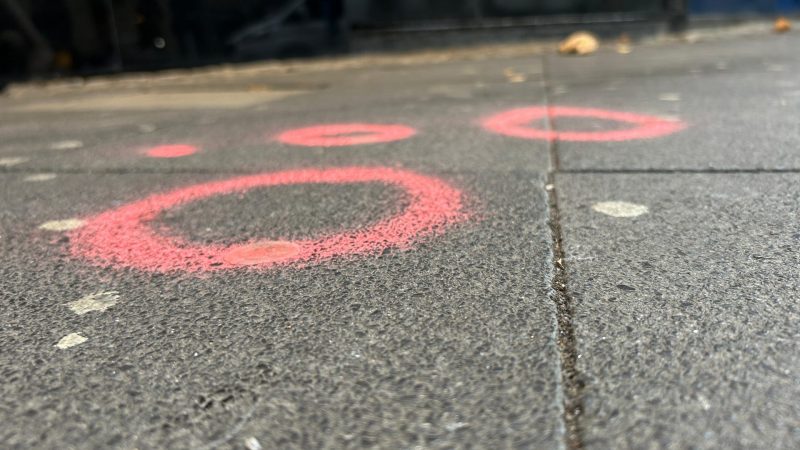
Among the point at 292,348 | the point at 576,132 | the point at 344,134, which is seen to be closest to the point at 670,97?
the point at 576,132

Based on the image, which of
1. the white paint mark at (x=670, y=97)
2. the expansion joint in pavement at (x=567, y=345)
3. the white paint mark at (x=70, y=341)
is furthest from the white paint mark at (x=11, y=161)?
the white paint mark at (x=670, y=97)

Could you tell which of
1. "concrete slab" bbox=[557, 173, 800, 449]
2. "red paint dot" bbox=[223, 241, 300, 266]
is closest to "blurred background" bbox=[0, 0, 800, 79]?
"concrete slab" bbox=[557, 173, 800, 449]

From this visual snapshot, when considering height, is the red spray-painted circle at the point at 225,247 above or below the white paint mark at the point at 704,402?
above

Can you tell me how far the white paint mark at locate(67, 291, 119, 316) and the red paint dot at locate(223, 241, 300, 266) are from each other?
1.12ft

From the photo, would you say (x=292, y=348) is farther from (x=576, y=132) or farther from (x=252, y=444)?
(x=576, y=132)

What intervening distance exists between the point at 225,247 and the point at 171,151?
174 cm

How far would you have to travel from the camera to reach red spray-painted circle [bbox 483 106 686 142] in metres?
3.57

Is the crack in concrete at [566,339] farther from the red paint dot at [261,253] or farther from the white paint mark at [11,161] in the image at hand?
the white paint mark at [11,161]

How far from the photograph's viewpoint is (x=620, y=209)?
2367 mm

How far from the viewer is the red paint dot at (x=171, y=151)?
3596 mm

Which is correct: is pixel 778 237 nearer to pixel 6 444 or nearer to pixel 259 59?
pixel 6 444

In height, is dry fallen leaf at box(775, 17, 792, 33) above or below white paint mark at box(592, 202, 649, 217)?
above

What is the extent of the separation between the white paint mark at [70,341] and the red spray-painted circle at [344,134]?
2157 mm

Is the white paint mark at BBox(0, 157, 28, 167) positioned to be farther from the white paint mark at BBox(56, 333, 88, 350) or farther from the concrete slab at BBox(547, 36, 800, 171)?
the concrete slab at BBox(547, 36, 800, 171)
